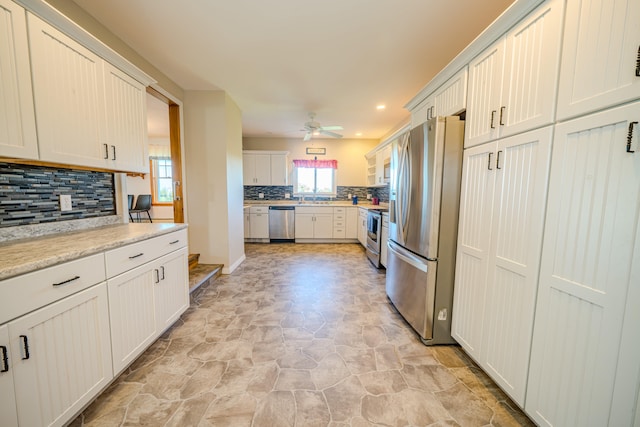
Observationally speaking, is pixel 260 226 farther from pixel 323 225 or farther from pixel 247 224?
pixel 323 225

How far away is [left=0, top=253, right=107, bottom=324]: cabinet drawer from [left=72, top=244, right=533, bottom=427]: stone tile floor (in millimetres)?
748

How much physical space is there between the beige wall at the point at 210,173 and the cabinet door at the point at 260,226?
6.44 ft

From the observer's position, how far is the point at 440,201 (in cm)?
177

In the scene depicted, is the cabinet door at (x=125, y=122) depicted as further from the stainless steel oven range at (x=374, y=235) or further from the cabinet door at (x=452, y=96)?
the stainless steel oven range at (x=374, y=235)

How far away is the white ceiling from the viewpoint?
1.72 metres

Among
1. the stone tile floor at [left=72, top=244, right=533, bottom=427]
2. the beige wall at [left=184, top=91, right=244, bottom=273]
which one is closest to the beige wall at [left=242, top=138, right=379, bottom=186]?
the beige wall at [left=184, top=91, right=244, bottom=273]

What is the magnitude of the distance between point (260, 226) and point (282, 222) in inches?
21.1

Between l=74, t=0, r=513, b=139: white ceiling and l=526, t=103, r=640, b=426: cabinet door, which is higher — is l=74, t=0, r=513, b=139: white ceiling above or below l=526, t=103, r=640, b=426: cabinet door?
above

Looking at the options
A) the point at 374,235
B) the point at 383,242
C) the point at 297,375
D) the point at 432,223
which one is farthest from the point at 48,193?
the point at 374,235

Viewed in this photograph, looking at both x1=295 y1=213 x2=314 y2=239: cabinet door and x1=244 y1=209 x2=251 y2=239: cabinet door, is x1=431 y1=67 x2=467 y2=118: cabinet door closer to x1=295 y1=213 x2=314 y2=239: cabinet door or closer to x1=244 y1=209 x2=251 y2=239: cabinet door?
x1=295 y1=213 x2=314 y2=239: cabinet door

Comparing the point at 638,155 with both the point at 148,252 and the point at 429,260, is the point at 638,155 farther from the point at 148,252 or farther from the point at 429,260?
the point at 148,252

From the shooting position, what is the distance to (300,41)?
2100 millimetres

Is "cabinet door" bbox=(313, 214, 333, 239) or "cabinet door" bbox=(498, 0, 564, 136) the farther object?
"cabinet door" bbox=(313, 214, 333, 239)

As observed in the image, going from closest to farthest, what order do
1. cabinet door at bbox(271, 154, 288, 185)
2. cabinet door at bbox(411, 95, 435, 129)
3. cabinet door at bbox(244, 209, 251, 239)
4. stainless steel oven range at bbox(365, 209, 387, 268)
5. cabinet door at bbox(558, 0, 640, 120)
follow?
1. cabinet door at bbox(558, 0, 640, 120)
2. cabinet door at bbox(411, 95, 435, 129)
3. stainless steel oven range at bbox(365, 209, 387, 268)
4. cabinet door at bbox(244, 209, 251, 239)
5. cabinet door at bbox(271, 154, 288, 185)
